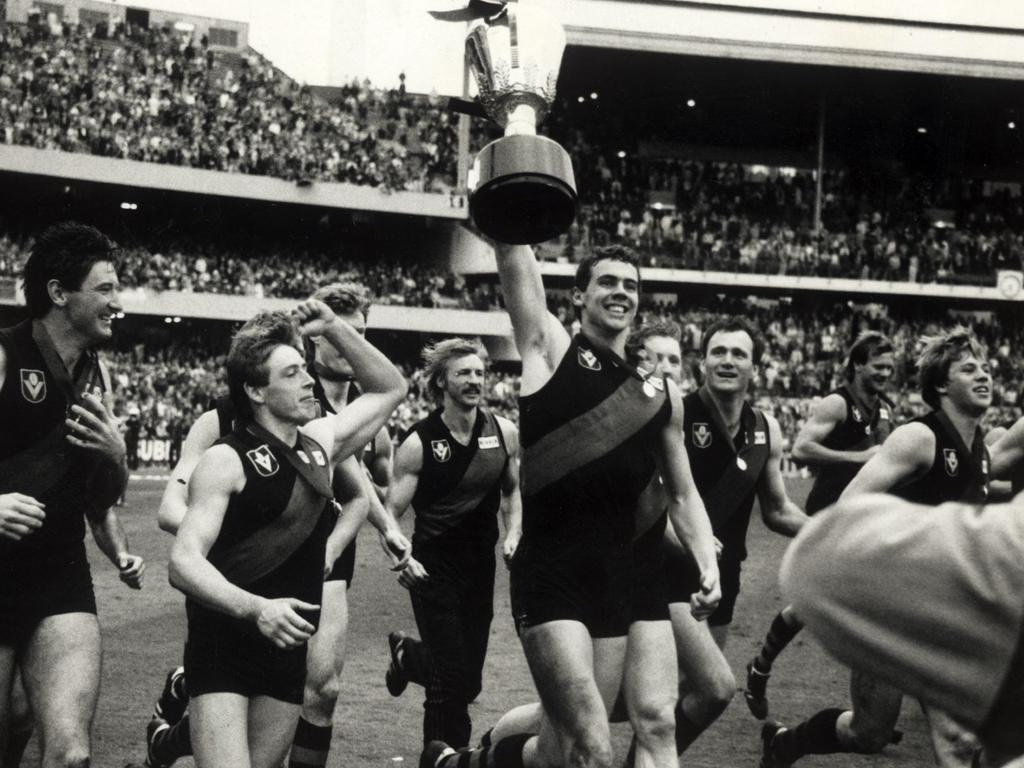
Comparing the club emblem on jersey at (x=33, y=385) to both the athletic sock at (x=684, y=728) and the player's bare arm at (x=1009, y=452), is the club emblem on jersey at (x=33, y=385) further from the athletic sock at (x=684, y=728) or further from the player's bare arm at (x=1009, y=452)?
the player's bare arm at (x=1009, y=452)

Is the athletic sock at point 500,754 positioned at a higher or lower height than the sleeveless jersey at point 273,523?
lower

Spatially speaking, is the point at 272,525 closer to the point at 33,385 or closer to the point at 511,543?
the point at 33,385

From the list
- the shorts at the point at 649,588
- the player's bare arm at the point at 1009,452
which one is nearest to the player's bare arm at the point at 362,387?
the shorts at the point at 649,588

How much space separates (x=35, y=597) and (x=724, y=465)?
3.76m

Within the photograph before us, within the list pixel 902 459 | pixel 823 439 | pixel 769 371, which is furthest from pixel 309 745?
pixel 769 371

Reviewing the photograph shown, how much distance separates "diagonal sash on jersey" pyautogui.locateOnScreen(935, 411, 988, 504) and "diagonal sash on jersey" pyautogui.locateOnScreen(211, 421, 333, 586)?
2.92 m

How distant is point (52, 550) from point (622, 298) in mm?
2435

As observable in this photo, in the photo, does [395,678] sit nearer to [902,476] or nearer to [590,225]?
[902,476]

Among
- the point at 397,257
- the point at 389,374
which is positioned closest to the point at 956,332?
the point at 389,374

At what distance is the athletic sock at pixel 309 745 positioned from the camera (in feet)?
20.6

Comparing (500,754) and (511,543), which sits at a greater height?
(511,543)

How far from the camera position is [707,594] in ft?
18.3

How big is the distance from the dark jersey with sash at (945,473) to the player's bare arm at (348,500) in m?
2.52

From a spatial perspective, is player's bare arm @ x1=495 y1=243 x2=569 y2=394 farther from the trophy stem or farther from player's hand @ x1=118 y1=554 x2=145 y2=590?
player's hand @ x1=118 y1=554 x2=145 y2=590
